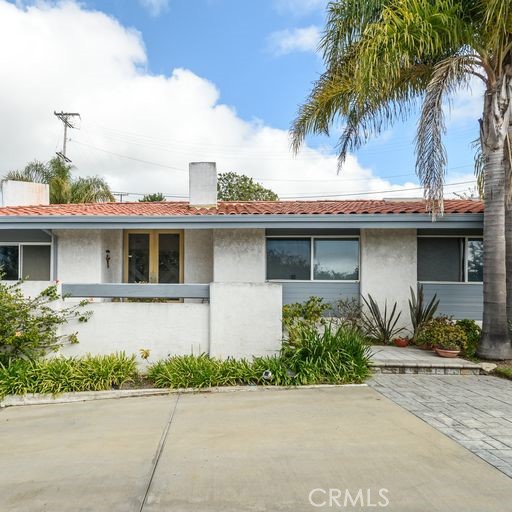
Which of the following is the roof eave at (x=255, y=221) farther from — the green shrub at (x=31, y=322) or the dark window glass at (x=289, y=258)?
the green shrub at (x=31, y=322)

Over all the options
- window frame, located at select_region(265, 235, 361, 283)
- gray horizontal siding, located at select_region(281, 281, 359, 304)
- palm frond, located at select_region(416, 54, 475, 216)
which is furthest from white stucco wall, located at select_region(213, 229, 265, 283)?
palm frond, located at select_region(416, 54, 475, 216)

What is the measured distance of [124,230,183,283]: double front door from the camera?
34.0ft

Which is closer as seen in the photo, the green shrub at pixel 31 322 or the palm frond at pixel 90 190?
the green shrub at pixel 31 322

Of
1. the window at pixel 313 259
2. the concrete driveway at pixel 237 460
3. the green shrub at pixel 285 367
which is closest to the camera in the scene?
the concrete driveway at pixel 237 460

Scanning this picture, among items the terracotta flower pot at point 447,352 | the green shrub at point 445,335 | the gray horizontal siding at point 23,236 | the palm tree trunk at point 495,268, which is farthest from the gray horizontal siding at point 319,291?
the gray horizontal siding at point 23,236

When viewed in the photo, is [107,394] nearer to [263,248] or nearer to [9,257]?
[263,248]

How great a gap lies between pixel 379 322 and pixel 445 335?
1.59m

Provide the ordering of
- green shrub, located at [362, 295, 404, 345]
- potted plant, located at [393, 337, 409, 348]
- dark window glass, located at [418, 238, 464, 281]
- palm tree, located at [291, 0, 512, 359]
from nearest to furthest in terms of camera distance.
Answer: palm tree, located at [291, 0, 512, 359] → potted plant, located at [393, 337, 409, 348] → green shrub, located at [362, 295, 404, 345] → dark window glass, located at [418, 238, 464, 281]

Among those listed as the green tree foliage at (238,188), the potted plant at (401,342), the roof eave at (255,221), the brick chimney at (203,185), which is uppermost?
the green tree foliage at (238,188)

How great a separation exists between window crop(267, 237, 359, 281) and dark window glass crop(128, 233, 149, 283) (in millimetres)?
3440

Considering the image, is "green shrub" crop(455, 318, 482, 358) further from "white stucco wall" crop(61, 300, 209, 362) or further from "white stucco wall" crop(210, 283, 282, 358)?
"white stucco wall" crop(61, 300, 209, 362)

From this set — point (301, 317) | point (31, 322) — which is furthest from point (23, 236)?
point (301, 317)

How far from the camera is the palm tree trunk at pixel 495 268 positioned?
24.7 feet

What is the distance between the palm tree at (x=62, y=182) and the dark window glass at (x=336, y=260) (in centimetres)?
1578
